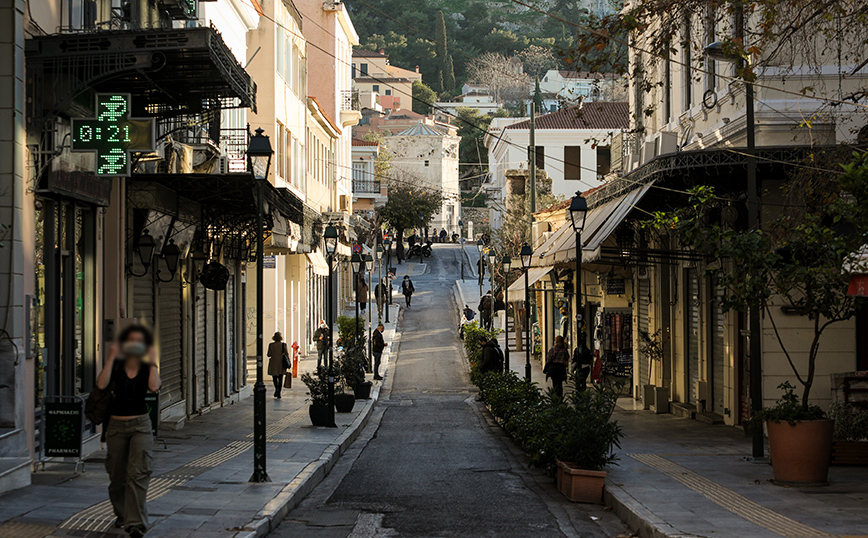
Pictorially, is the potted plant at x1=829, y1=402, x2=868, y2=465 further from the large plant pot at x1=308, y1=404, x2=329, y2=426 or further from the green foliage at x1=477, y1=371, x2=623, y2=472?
the large plant pot at x1=308, y1=404, x2=329, y2=426

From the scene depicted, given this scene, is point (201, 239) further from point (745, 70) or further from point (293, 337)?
point (293, 337)

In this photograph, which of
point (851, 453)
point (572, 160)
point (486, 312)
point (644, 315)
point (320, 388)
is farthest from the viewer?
point (572, 160)

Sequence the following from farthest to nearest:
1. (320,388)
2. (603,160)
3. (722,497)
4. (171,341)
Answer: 1. (603,160)
2. (320,388)
3. (171,341)
4. (722,497)

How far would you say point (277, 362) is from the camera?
86.4 ft

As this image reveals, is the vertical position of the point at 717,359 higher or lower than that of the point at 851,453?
Result: higher

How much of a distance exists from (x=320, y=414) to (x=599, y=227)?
6.48 metres

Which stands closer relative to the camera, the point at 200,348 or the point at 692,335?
the point at 200,348

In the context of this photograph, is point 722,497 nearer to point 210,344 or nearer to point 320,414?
point 320,414

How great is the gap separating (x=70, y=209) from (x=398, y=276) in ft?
191

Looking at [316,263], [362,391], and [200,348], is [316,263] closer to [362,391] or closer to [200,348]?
[362,391]

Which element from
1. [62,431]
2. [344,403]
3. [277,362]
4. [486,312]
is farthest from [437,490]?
[486,312]

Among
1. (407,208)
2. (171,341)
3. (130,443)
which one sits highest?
(407,208)

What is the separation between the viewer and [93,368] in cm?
1427

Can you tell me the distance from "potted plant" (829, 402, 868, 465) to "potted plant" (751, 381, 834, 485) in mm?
1513
